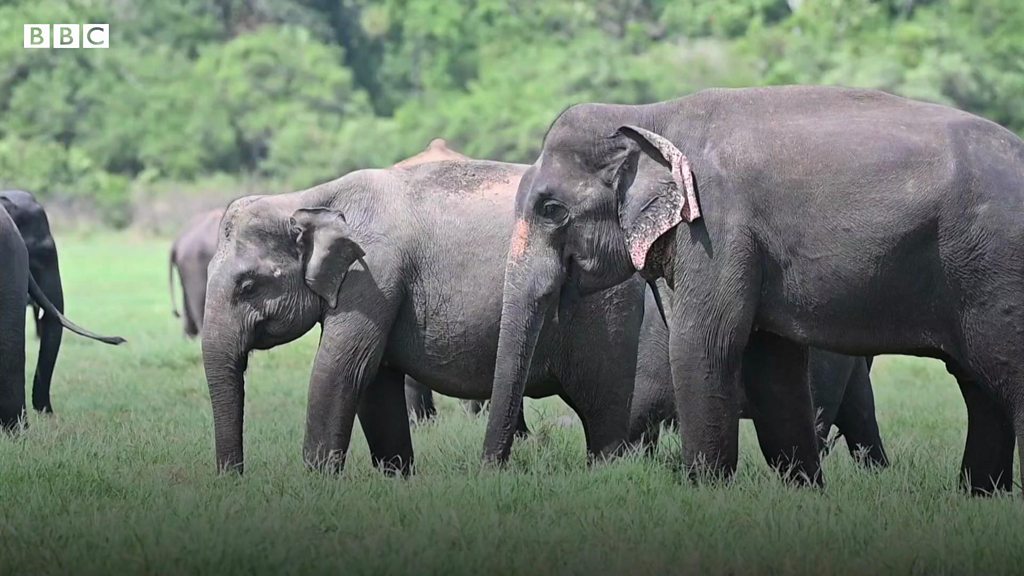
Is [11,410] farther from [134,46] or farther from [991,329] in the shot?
[134,46]

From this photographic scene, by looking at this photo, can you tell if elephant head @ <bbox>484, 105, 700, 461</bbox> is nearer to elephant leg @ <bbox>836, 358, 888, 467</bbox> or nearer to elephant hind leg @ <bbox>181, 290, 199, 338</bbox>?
elephant leg @ <bbox>836, 358, 888, 467</bbox>

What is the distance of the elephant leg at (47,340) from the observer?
11.1 m

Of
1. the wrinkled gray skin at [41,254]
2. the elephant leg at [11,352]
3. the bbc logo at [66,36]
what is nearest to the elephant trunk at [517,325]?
the elephant leg at [11,352]

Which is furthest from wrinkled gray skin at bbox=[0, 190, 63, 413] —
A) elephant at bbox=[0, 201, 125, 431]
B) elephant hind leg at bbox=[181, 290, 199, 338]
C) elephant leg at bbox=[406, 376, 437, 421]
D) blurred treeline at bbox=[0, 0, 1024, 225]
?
blurred treeline at bbox=[0, 0, 1024, 225]

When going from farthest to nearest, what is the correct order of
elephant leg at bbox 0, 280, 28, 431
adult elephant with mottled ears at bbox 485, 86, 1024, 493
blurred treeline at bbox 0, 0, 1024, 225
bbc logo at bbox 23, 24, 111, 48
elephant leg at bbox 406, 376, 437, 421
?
bbc logo at bbox 23, 24, 111, 48, blurred treeline at bbox 0, 0, 1024, 225, elephant leg at bbox 406, 376, 437, 421, elephant leg at bbox 0, 280, 28, 431, adult elephant with mottled ears at bbox 485, 86, 1024, 493

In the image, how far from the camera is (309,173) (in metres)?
39.7

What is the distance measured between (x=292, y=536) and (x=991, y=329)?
2476 millimetres

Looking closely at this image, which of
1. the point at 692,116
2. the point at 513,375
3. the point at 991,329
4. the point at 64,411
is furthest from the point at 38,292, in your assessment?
the point at 991,329

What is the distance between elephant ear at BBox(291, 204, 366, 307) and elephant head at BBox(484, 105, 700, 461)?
2.92ft

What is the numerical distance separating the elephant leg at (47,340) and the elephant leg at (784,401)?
16.2ft

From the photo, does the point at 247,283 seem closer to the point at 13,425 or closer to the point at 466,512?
the point at 466,512

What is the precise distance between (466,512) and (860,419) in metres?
3.00

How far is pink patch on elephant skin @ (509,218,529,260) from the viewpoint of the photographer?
7395mm

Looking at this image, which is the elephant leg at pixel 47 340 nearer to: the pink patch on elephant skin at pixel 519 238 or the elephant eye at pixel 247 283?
the elephant eye at pixel 247 283
